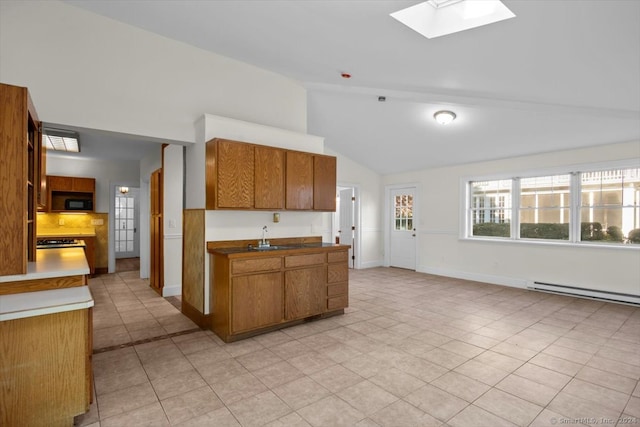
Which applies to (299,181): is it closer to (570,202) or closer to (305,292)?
(305,292)

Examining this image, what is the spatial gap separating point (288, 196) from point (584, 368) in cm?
326

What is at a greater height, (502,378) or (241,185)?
(241,185)

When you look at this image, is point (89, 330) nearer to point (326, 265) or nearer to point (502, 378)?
point (326, 265)

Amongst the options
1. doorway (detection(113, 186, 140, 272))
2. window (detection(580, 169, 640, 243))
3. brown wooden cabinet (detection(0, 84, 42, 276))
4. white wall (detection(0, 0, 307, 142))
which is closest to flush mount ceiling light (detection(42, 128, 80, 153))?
white wall (detection(0, 0, 307, 142))

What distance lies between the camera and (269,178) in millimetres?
3844

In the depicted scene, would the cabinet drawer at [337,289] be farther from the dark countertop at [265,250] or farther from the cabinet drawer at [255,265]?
the cabinet drawer at [255,265]

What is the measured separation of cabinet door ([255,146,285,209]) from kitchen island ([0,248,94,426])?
1.98 metres

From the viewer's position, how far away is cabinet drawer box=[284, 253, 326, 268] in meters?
3.68

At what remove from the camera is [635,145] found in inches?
187

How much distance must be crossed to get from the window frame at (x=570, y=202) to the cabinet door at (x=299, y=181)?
12.7 ft

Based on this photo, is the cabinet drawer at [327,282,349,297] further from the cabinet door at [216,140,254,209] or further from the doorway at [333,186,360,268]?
the doorway at [333,186,360,268]

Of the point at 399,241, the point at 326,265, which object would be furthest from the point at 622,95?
the point at 399,241

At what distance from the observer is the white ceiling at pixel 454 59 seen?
2635mm

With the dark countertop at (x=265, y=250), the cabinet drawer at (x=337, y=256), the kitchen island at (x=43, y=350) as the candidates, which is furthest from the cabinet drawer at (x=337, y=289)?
the kitchen island at (x=43, y=350)
